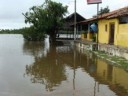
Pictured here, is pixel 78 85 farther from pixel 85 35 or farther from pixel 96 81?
pixel 85 35

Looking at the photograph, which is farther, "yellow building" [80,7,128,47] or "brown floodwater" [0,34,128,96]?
"yellow building" [80,7,128,47]

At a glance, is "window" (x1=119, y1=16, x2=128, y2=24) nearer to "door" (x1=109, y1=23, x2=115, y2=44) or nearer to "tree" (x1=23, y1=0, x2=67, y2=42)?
"door" (x1=109, y1=23, x2=115, y2=44)

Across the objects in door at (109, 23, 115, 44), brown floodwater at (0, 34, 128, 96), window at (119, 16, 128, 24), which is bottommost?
brown floodwater at (0, 34, 128, 96)

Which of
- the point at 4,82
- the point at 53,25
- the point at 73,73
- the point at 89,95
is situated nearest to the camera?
the point at 89,95

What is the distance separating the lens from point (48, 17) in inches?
1842

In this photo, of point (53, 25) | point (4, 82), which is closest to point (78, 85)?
point (4, 82)

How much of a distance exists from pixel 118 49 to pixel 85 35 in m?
21.0

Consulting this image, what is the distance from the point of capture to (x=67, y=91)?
470 inches

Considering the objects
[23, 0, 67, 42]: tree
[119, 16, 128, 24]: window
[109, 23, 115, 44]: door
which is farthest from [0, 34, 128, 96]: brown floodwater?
[23, 0, 67, 42]: tree

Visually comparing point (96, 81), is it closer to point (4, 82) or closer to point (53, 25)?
point (4, 82)

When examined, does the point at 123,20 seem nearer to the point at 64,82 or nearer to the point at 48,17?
the point at 64,82

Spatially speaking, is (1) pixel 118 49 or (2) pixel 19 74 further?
(1) pixel 118 49

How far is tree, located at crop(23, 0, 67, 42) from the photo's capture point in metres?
46.6

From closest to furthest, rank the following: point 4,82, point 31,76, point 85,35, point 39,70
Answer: point 4,82, point 31,76, point 39,70, point 85,35
